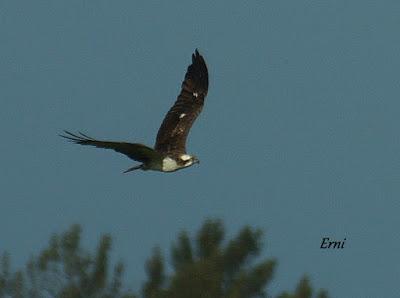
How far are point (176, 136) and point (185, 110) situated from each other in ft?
2.54

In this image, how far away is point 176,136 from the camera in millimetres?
20766

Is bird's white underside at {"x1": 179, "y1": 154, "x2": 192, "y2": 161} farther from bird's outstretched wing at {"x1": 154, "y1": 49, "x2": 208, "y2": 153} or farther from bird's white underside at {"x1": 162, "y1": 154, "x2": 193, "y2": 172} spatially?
bird's outstretched wing at {"x1": 154, "y1": 49, "x2": 208, "y2": 153}

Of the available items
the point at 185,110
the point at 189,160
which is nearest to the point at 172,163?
the point at 189,160

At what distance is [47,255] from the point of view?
80.3 feet

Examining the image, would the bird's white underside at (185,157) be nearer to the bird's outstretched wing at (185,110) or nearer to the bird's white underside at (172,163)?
the bird's white underside at (172,163)

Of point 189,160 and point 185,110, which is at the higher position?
point 185,110

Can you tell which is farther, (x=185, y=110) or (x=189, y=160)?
(x=185, y=110)

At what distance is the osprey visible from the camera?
59.8ft

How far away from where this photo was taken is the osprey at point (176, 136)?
59.8 ft

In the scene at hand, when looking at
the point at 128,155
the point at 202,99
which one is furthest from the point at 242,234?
the point at 128,155

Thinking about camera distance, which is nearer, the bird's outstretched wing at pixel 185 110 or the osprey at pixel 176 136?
the osprey at pixel 176 136

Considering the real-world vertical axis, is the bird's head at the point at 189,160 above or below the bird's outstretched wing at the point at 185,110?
below

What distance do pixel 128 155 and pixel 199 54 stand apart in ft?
11.0

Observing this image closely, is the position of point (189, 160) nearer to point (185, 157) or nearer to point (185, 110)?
point (185, 157)
